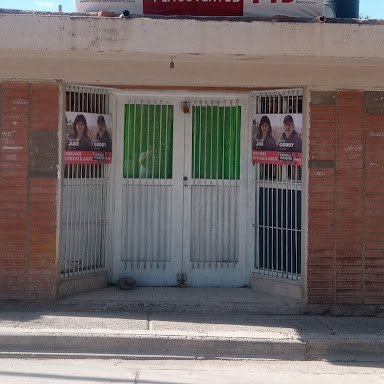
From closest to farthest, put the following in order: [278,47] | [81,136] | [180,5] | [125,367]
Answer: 1. [125,367]
2. [278,47]
3. [180,5]
4. [81,136]

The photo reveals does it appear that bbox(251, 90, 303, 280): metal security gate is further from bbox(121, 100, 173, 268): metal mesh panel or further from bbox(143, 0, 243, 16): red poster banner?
bbox(143, 0, 243, 16): red poster banner

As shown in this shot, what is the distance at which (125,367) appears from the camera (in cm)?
702

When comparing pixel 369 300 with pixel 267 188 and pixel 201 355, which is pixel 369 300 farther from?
pixel 201 355

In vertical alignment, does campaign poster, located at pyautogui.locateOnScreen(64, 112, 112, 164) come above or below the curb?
above

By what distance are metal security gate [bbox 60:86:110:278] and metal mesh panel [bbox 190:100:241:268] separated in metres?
1.10

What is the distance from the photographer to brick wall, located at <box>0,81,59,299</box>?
340 inches

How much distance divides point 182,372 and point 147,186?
122 inches

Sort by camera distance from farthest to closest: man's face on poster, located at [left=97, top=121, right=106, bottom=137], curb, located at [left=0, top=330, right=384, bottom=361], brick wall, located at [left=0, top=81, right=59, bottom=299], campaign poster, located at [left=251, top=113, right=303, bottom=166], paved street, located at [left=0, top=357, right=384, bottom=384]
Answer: man's face on poster, located at [left=97, top=121, right=106, bottom=137]
campaign poster, located at [left=251, top=113, right=303, bottom=166]
brick wall, located at [left=0, top=81, right=59, bottom=299]
curb, located at [left=0, top=330, right=384, bottom=361]
paved street, located at [left=0, top=357, right=384, bottom=384]

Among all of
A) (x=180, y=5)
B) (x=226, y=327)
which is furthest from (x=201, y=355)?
(x=180, y=5)

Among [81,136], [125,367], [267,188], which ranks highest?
[81,136]

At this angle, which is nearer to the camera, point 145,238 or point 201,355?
point 201,355

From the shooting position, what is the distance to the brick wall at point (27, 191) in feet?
28.3

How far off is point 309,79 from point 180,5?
166cm

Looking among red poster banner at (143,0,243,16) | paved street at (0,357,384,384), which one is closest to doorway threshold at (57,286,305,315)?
paved street at (0,357,384,384)
